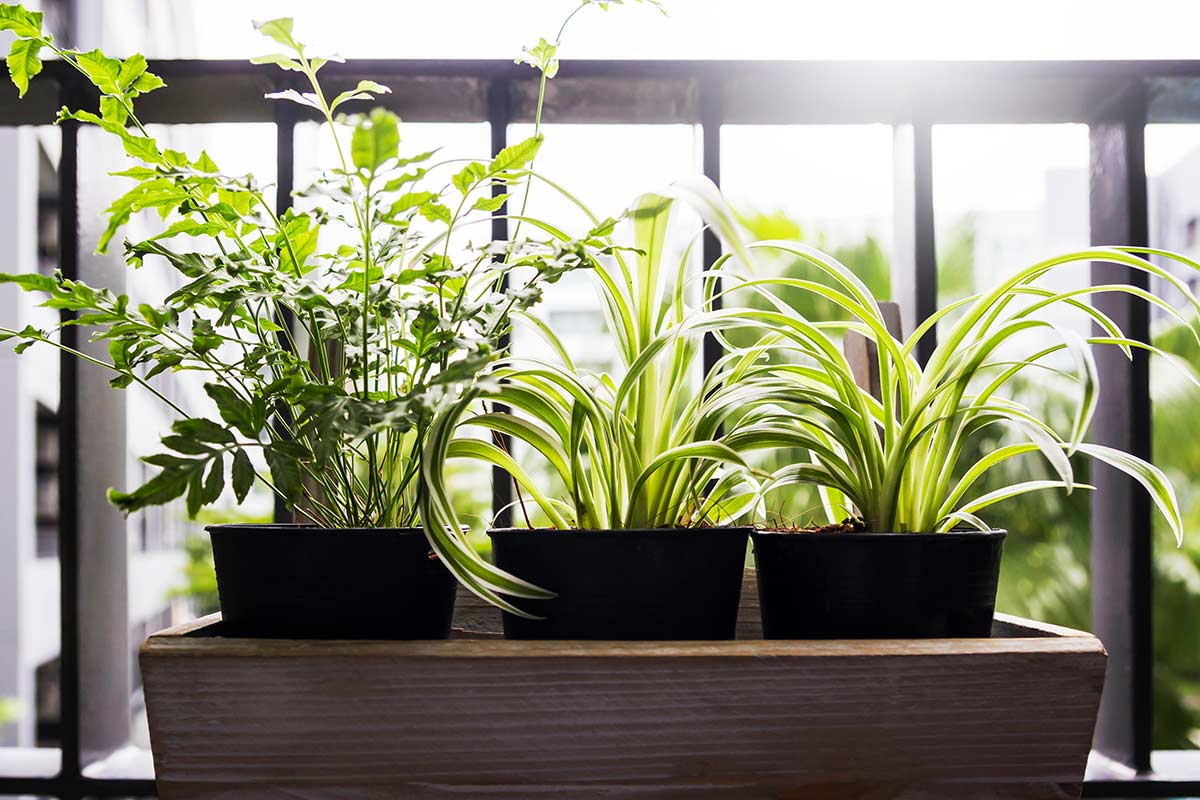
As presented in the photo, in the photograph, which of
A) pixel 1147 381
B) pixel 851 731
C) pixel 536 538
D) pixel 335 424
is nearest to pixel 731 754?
pixel 851 731

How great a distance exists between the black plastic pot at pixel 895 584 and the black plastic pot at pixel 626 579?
2.5 inches

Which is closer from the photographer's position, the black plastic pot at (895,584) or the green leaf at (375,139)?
the green leaf at (375,139)

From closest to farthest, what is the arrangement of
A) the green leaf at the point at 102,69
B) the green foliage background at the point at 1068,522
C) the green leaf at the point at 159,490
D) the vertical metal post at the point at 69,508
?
the green leaf at the point at 159,490 < the green leaf at the point at 102,69 < the vertical metal post at the point at 69,508 < the green foliage background at the point at 1068,522

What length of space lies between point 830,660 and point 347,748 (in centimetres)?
25

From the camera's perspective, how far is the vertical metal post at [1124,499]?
694 mm

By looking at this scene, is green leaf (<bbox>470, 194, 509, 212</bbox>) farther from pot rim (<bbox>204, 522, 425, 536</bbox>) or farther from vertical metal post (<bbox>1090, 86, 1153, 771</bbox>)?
vertical metal post (<bbox>1090, 86, 1153, 771</bbox>)

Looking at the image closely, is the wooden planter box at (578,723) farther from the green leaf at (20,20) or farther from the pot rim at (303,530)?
the green leaf at (20,20)

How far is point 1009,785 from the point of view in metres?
0.43

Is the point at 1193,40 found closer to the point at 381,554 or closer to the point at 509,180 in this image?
the point at 509,180

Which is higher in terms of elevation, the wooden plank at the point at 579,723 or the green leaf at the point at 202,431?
the green leaf at the point at 202,431

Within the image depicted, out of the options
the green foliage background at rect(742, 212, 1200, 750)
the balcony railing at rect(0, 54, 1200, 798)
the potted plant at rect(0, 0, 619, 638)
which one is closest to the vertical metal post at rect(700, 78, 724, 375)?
the balcony railing at rect(0, 54, 1200, 798)

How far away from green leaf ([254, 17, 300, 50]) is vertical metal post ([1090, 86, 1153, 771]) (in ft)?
2.25

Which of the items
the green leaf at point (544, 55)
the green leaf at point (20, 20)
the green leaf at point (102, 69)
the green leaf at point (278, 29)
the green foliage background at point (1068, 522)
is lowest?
the green foliage background at point (1068, 522)

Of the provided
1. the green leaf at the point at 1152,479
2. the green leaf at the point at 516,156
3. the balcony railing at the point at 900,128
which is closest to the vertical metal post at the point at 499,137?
the balcony railing at the point at 900,128
